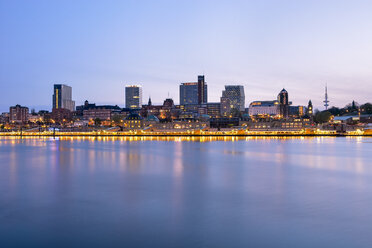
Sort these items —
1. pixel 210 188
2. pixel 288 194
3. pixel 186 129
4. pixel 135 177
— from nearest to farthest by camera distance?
pixel 288 194, pixel 210 188, pixel 135 177, pixel 186 129

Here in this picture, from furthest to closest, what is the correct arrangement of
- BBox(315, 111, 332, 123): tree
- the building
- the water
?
BBox(315, 111, 332, 123): tree
the building
the water

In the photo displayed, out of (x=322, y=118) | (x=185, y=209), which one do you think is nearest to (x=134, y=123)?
(x=322, y=118)

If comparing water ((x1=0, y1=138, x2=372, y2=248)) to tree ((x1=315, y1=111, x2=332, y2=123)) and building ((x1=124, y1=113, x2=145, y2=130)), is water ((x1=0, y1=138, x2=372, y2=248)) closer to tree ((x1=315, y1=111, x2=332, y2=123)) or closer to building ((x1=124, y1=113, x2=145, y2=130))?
building ((x1=124, y1=113, x2=145, y2=130))

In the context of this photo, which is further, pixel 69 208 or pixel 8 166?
pixel 8 166

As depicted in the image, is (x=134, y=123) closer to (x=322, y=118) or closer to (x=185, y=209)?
(x=322, y=118)

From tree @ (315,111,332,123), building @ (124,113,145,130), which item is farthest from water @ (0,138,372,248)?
tree @ (315,111,332,123)

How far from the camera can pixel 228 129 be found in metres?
138

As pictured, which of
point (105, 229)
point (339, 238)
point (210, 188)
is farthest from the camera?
point (210, 188)

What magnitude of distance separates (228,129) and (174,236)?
125256mm

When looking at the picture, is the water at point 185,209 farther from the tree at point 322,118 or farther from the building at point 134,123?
the tree at point 322,118

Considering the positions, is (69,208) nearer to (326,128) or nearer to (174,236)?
(174,236)

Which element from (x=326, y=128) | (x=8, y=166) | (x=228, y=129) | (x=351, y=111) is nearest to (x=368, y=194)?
(x=8, y=166)

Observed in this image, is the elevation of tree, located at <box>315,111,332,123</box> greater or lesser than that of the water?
greater

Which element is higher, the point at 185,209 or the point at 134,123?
the point at 134,123
